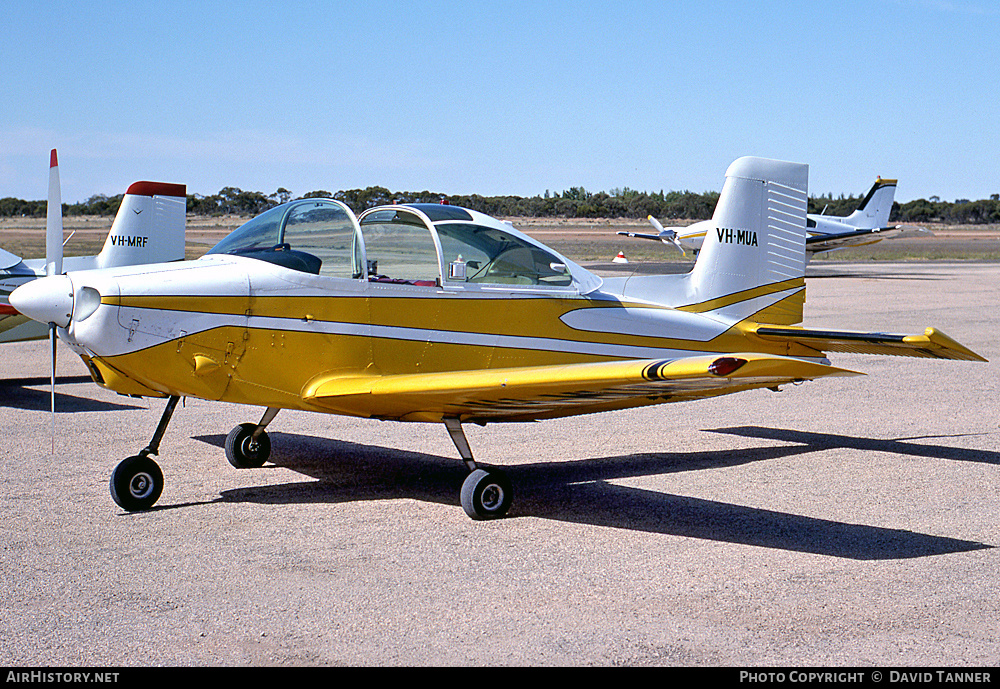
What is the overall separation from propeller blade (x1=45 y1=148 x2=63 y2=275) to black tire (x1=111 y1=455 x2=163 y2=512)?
1478mm

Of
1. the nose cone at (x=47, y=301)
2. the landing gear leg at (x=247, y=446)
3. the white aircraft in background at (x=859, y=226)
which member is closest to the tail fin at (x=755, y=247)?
the landing gear leg at (x=247, y=446)

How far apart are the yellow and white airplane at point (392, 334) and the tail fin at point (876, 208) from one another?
3790cm

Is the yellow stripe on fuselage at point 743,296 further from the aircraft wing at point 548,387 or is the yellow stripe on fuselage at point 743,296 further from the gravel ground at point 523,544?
the aircraft wing at point 548,387

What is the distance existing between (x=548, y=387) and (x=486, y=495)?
893 mm

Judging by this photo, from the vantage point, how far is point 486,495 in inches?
244

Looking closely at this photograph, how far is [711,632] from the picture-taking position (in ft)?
14.2

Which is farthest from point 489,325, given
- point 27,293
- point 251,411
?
point 251,411

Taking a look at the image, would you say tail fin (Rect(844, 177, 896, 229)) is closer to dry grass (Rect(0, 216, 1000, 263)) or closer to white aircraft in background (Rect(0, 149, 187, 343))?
dry grass (Rect(0, 216, 1000, 263))

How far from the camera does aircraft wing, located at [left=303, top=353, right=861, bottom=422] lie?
5131 millimetres

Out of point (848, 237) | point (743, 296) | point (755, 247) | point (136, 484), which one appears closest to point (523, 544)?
point (136, 484)

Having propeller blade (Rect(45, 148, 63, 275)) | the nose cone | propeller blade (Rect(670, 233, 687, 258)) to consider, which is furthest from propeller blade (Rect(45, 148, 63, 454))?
propeller blade (Rect(670, 233, 687, 258))

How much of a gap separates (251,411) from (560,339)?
4.31 m

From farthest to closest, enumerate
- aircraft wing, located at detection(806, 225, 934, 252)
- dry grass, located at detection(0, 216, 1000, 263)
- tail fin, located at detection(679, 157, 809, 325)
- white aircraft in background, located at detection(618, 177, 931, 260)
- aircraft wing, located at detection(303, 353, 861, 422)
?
dry grass, located at detection(0, 216, 1000, 263) < white aircraft in background, located at detection(618, 177, 931, 260) < aircraft wing, located at detection(806, 225, 934, 252) < tail fin, located at detection(679, 157, 809, 325) < aircraft wing, located at detection(303, 353, 861, 422)
